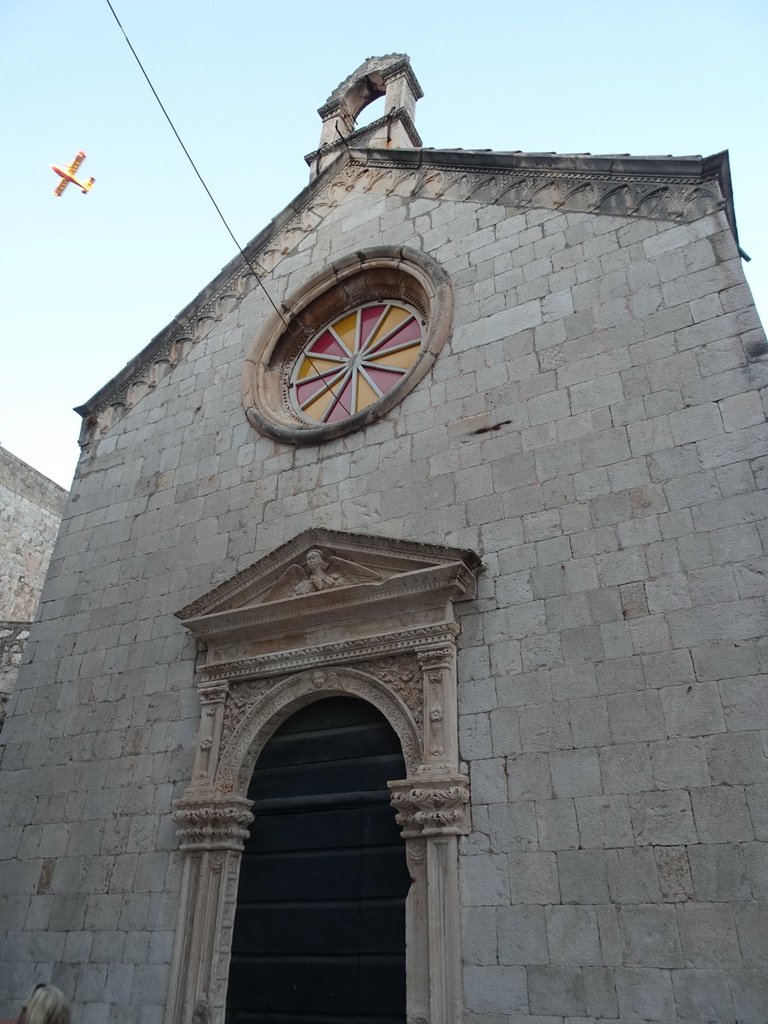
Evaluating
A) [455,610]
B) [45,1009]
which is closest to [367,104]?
[455,610]

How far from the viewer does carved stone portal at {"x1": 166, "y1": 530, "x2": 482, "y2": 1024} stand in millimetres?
5320

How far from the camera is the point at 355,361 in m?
8.49

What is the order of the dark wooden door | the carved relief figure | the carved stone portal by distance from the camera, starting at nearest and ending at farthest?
the carved stone portal → the dark wooden door → the carved relief figure

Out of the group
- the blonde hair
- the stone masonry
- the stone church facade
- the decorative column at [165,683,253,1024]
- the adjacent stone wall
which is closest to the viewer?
the blonde hair

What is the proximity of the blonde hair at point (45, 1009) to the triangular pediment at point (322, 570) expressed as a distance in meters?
3.65

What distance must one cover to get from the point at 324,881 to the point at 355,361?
502 cm

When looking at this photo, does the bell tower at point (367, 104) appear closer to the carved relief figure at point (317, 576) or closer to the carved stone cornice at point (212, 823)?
the carved relief figure at point (317, 576)

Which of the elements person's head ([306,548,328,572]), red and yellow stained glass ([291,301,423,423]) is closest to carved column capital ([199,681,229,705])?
person's head ([306,548,328,572])

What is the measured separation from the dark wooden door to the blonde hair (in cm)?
271

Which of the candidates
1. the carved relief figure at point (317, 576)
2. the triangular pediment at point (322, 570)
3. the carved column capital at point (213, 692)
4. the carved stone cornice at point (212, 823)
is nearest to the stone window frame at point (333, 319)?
the triangular pediment at point (322, 570)

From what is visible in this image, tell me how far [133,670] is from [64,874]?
5.81ft

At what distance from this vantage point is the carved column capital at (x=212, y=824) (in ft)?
20.4

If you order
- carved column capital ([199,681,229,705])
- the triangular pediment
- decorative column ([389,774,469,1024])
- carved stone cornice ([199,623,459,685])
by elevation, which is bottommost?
decorative column ([389,774,469,1024])

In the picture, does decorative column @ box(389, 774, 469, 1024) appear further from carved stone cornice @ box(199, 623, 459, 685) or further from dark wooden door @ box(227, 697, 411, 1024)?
carved stone cornice @ box(199, 623, 459, 685)
